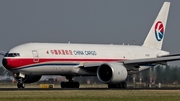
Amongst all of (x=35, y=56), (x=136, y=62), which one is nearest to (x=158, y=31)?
(x=136, y=62)

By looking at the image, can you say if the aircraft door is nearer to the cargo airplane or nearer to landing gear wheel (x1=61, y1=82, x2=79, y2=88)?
the cargo airplane

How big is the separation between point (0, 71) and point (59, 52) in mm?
31888

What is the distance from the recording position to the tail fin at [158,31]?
69.8 m

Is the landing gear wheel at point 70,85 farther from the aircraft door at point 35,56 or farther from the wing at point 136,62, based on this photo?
the aircraft door at point 35,56

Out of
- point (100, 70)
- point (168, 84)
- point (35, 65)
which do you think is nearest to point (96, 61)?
point (100, 70)

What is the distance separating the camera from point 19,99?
121 feet

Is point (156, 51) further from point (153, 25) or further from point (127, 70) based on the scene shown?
point (127, 70)

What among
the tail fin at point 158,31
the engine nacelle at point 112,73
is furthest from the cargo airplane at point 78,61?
the tail fin at point 158,31

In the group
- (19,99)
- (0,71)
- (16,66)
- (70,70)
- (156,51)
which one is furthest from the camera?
(0,71)

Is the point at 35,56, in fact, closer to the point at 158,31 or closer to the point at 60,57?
the point at 60,57


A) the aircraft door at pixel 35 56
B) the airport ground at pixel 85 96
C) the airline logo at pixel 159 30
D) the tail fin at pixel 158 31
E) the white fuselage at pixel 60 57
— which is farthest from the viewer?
the airline logo at pixel 159 30

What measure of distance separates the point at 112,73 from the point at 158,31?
1589cm

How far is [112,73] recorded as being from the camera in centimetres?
5653

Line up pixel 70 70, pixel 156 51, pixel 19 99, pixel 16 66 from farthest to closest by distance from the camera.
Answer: pixel 156 51, pixel 70 70, pixel 16 66, pixel 19 99
